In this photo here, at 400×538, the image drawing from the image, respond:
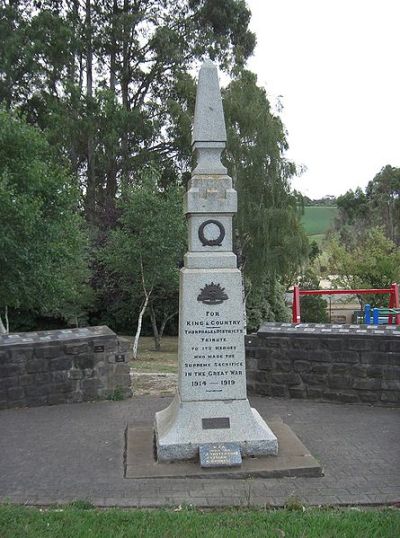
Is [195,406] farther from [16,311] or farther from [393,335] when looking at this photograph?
[16,311]

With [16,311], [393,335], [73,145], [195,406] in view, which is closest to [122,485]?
[195,406]

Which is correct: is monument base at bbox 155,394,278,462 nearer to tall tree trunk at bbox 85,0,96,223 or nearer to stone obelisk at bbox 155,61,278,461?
stone obelisk at bbox 155,61,278,461

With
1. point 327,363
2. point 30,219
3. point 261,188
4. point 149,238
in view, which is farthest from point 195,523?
point 261,188

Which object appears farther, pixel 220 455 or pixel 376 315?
pixel 376 315

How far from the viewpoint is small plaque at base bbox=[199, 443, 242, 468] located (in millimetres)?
5223

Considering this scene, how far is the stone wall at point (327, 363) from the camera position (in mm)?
7715

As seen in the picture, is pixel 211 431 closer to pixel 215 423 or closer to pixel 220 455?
pixel 215 423

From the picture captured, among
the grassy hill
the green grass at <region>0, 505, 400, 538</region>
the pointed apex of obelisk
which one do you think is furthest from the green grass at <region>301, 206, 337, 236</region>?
the green grass at <region>0, 505, 400, 538</region>

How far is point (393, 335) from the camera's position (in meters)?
7.74

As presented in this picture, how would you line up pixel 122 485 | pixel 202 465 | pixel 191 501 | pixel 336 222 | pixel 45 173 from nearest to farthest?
1. pixel 191 501
2. pixel 122 485
3. pixel 202 465
4. pixel 45 173
5. pixel 336 222

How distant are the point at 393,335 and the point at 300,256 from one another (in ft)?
52.8

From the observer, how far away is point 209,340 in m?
5.67

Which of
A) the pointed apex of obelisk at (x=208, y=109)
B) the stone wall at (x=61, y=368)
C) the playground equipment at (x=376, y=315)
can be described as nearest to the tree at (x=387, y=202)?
the playground equipment at (x=376, y=315)

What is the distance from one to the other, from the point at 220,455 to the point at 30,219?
306 inches
